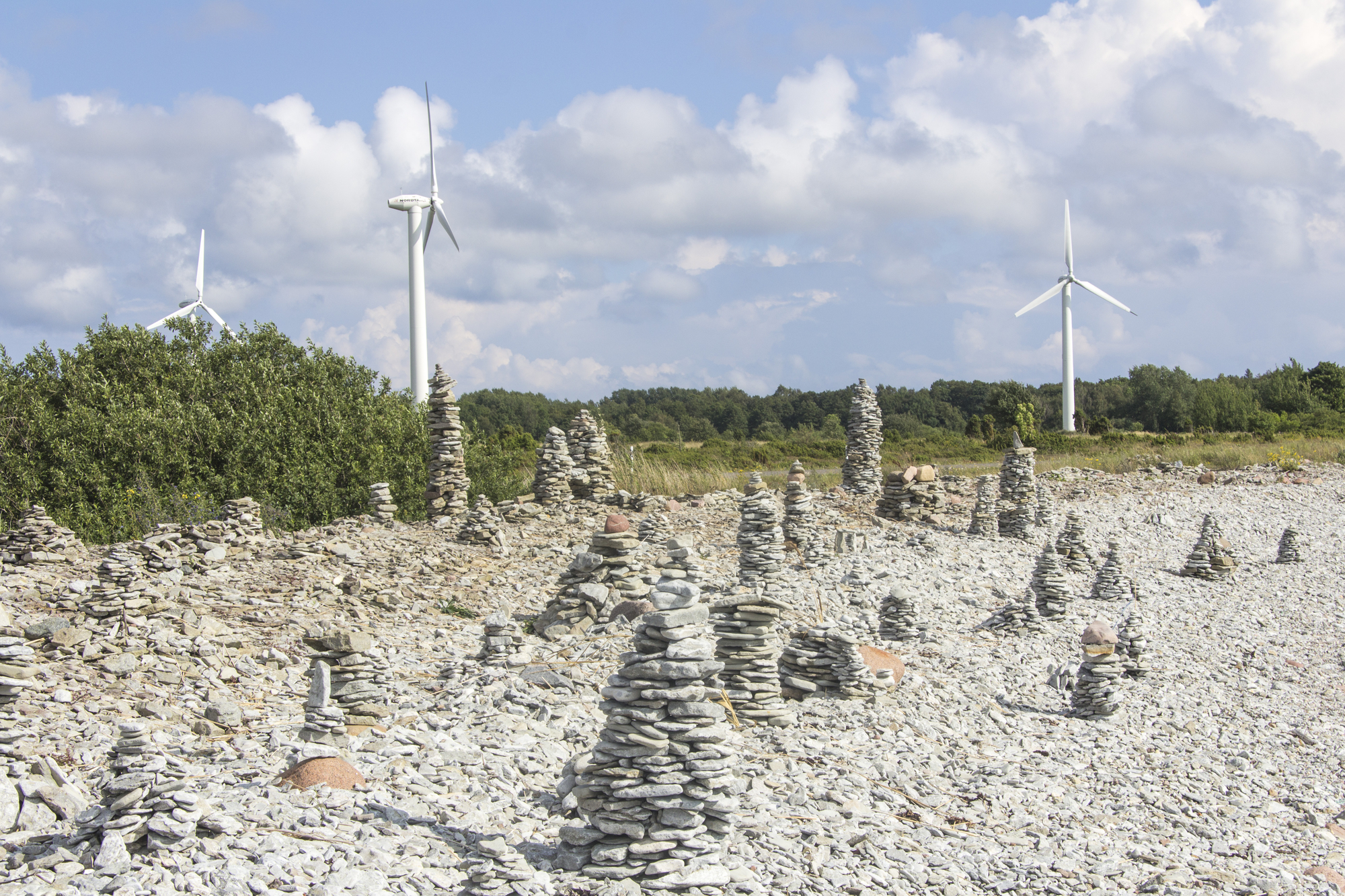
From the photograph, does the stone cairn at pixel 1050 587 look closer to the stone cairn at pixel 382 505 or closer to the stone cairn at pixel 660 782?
the stone cairn at pixel 660 782

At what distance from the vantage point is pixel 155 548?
11.1 m

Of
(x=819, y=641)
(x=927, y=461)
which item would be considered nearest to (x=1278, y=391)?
(x=927, y=461)

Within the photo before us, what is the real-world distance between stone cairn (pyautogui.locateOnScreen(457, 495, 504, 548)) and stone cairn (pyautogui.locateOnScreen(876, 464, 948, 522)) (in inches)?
364

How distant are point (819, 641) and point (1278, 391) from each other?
6104 centimetres

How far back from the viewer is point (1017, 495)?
18.5 m

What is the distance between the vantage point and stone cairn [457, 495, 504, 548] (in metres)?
14.1

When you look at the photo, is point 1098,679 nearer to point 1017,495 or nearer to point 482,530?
point 482,530

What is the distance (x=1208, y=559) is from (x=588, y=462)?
1248cm

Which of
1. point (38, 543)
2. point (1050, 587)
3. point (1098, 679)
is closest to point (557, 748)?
point (1098, 679)

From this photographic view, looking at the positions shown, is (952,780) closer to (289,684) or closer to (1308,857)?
(1308,857)

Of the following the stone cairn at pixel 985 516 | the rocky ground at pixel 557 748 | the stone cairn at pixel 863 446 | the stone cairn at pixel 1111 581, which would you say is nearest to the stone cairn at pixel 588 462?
the rocky ground at pixel 557 748

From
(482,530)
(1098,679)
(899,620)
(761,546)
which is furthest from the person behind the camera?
(482,530)

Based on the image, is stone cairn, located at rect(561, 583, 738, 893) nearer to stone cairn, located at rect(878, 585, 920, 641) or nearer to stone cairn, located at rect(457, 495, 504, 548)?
stone cairn, located at rect(878, 585, 920, 641)

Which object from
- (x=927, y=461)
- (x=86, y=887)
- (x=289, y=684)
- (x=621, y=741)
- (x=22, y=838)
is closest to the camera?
(x=86, y=887)
